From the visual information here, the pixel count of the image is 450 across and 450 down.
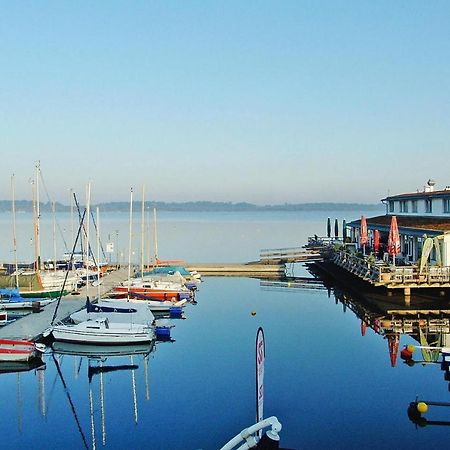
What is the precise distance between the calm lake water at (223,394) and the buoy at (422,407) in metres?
0.27

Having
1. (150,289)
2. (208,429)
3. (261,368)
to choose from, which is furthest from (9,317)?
(261,368)

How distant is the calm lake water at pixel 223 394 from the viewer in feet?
55.7

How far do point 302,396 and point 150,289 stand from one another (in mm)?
20920

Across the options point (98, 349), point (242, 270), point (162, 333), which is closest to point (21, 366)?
point (98, 349)

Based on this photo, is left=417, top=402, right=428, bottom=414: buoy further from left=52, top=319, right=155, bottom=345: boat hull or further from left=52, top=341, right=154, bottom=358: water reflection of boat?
left=52, top=319, right=155, bottom=345: boat hull

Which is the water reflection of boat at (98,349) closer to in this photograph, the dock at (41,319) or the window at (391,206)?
the dock at (41,319)

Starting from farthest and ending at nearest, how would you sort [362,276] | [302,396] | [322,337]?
[362,276]
[322,337]
[302,396]

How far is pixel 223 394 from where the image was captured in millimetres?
20453

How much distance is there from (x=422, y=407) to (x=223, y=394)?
6465 millimetres

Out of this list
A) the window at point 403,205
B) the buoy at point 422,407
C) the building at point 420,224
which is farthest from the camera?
the window at point 403,205

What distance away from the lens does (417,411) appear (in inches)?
704

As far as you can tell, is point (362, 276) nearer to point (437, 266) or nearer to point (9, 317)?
point (437, 266)

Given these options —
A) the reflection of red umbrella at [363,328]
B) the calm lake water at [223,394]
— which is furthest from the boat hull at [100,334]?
the reflection of red umbrella at [363,328]

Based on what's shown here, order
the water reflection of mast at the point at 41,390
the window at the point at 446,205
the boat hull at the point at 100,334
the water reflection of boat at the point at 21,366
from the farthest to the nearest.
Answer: the window at the point at 446,205
the boat hull at the point at 100,334
the water reflection of boat at the point at 21,366
the water reflection of mast at the point at 41,390
